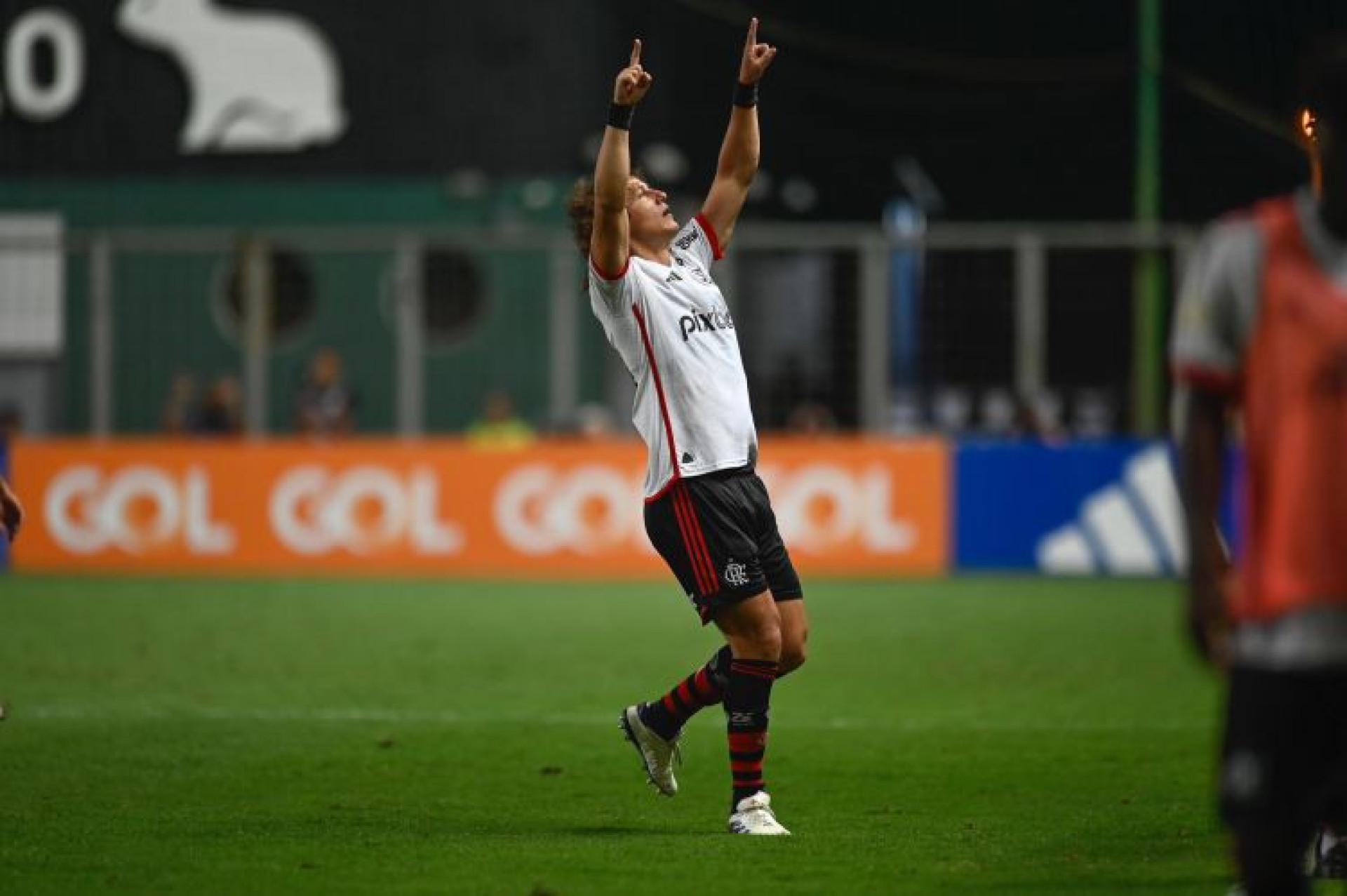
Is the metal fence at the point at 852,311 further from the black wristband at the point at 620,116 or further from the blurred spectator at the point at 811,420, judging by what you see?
the black wristband at the point at 620,116

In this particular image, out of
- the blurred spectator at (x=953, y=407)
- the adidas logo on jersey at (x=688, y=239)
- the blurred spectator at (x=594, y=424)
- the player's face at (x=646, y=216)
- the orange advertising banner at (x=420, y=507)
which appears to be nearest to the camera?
the player's face at (x=646, y=216)

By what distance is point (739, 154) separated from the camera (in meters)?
8.74

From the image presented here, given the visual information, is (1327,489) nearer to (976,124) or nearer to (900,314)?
(900,314)

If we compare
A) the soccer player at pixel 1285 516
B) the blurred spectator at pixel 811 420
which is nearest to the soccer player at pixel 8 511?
the soccer player at pixel 1285 516

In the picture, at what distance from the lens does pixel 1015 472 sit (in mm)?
21828

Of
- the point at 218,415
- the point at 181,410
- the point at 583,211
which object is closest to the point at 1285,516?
the point at 583,211

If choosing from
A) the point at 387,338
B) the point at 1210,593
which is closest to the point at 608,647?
the point at 1210,593

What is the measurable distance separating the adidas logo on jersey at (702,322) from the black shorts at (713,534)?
0.50 meters

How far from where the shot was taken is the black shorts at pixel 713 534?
8180 mm

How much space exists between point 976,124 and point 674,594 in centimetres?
1141

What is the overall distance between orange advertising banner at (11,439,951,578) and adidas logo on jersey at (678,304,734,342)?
13305mm

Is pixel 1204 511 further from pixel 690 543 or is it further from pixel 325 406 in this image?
pixel 325 406

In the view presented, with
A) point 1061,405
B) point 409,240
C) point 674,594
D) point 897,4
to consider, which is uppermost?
point 897,4

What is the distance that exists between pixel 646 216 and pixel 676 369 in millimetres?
555
